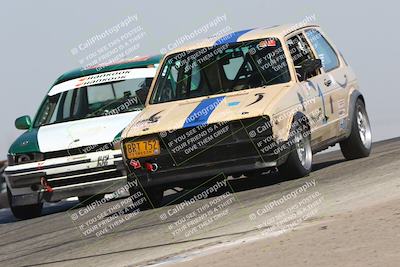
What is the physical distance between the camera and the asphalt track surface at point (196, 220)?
782 centimetres

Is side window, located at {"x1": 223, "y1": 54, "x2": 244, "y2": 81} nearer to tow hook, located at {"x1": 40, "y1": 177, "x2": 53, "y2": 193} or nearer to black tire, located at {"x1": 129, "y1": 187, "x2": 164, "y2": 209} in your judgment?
black tire, located at {"x1": 129, "y1": 187, "x2": 164, "y2": 209}

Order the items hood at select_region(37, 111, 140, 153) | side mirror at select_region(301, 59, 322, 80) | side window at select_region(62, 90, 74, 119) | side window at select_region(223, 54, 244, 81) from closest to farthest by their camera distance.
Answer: side mirror at select_region(301, 59, 322, 80) < side window at select_region(223, 54, 244, 81) < hood at select_region(37, 111, 140, 153) < side window at select_region(62, 90, 74, 119)

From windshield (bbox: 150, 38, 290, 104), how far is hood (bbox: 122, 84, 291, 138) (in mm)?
214

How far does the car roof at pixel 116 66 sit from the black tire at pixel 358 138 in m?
2.66

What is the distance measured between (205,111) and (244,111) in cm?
47

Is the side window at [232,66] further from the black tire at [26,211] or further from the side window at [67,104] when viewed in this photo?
the black tire at [26,211]

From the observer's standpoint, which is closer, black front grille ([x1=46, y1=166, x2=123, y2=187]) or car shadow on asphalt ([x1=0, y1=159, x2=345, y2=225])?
car shadow on asphalt ([x1=0, y1=159, x2=345, y2=225])

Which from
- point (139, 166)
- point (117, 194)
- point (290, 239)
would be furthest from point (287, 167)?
point (290, 239)

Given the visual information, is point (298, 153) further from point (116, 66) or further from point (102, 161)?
point (116, 66)

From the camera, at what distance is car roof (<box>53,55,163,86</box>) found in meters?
13.4

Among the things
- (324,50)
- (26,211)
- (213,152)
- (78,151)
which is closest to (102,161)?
(78,151)

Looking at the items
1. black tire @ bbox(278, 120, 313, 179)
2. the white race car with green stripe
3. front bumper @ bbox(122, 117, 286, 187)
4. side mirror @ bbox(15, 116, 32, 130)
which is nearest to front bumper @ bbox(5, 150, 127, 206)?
the white race car with green stripe

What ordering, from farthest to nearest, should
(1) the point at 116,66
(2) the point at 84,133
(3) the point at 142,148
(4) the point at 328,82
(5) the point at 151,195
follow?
1. (1) the point at 116,66
2. (2) the point at 84,133
3. (4) the point at 328,82
4. (5) the point at 151,195
5. (3) the point at 142,148

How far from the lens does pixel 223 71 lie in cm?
1147
